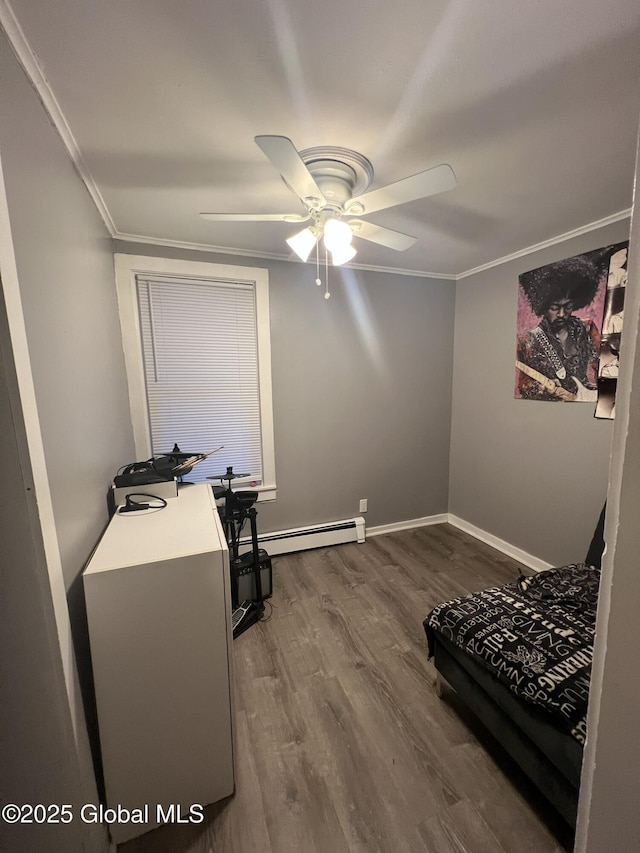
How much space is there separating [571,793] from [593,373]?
2.12m

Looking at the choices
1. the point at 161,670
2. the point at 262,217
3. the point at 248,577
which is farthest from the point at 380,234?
the point at 248,577

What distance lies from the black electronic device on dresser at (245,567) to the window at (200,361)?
0.49 metres

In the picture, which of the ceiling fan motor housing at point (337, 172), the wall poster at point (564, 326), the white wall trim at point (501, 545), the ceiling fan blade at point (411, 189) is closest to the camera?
the ceiling fan blade at point (411, 189)

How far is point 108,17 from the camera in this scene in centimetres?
90

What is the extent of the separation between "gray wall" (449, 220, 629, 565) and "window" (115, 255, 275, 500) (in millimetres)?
1876

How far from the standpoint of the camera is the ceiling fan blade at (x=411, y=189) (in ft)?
3.79

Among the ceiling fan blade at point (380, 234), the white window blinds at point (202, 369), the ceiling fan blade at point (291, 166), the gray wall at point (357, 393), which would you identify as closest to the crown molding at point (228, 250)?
the gray wall at point (357, 393)

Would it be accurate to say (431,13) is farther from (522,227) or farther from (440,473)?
(440,473)

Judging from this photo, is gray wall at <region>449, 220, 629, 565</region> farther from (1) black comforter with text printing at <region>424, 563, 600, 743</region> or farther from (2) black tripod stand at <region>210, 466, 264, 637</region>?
(2) black tripod stand at <region>210, 466, 264, 637</region>

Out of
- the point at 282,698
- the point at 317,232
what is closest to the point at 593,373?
the point at 317,232

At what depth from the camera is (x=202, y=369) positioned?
256 cm

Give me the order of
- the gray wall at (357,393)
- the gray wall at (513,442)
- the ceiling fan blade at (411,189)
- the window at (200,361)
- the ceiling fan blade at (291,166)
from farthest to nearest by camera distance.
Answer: the gray wall at (357,393) → the window at (200,361) → the gray wall at (513,442) → the ceiling fan blade at (411,189) → the ceiling fan blade at (291,166)

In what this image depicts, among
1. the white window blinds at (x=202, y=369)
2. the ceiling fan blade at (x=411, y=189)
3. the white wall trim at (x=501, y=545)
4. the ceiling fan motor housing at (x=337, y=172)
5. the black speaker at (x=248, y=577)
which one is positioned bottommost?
the white wall trim at (x=501, y=545)

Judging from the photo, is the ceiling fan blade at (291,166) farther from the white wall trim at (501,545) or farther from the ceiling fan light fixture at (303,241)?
the white wall trim at (501,545)
